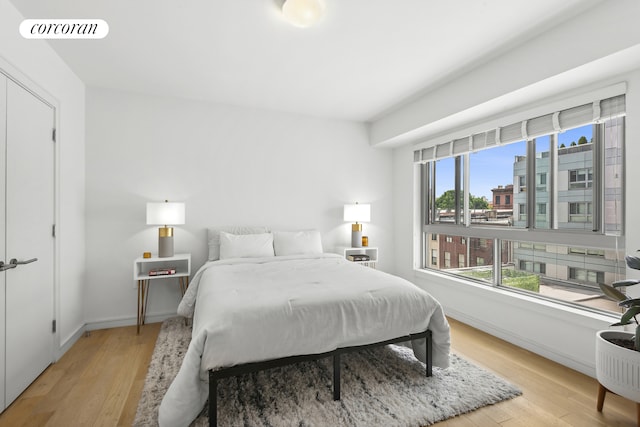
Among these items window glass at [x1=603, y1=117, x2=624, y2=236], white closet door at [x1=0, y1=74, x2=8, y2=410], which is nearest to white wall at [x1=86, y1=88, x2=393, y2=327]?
white closet door at [x1=0, y1=74, x2=8, y2=410]

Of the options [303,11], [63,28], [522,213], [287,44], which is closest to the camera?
[303,11]

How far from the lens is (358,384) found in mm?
2133

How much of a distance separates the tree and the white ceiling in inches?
54.6

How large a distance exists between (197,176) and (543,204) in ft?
12.0

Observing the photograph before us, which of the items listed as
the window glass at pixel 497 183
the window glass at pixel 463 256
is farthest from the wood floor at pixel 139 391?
the window glass at pixel 497 183

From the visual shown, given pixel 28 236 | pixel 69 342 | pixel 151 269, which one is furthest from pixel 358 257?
pixel 28 236

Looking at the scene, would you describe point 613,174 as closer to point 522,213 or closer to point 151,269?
point 522,213

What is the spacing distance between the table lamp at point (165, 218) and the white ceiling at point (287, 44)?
4.23 ft

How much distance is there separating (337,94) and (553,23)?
197 cm

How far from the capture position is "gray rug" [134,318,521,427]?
5.86 feet

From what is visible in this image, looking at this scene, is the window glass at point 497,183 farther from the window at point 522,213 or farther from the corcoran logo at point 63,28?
the corcoran logo at point 63,28

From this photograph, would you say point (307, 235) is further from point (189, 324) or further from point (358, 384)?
point (358, 384)

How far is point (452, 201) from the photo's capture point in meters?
3.93

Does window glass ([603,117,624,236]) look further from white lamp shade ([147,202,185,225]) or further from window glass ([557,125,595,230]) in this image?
white lamp shade ([147,202,185,225])
